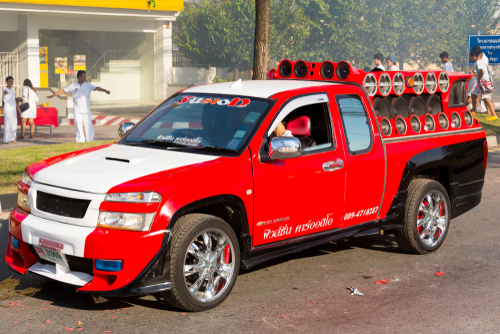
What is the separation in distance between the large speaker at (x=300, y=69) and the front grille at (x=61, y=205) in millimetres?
3148

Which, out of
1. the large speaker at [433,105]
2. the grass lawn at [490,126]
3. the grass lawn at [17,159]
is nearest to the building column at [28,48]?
the grass lawn at [17,159]

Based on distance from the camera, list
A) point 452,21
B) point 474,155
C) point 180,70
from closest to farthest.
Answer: point 474,155 → point 180,70 → point 452,21

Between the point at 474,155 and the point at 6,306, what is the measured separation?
16.8 feet

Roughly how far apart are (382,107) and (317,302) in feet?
7.72

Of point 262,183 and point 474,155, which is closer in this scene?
point 262,183

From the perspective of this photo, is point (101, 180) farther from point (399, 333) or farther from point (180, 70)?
point (180, 70)

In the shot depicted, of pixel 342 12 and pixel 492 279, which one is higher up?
pixel 342 12

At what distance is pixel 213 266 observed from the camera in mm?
4957

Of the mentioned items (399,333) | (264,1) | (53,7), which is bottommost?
(399,333)

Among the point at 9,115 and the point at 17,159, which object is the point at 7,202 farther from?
the point at 9,115

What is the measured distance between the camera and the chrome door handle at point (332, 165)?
558 cm

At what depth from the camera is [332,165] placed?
5629 mm

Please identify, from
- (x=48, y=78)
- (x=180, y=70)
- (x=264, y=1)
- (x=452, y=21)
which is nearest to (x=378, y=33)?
(x=452, y=21)

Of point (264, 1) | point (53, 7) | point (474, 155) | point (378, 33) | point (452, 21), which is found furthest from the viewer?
Result: point (452, 21)
